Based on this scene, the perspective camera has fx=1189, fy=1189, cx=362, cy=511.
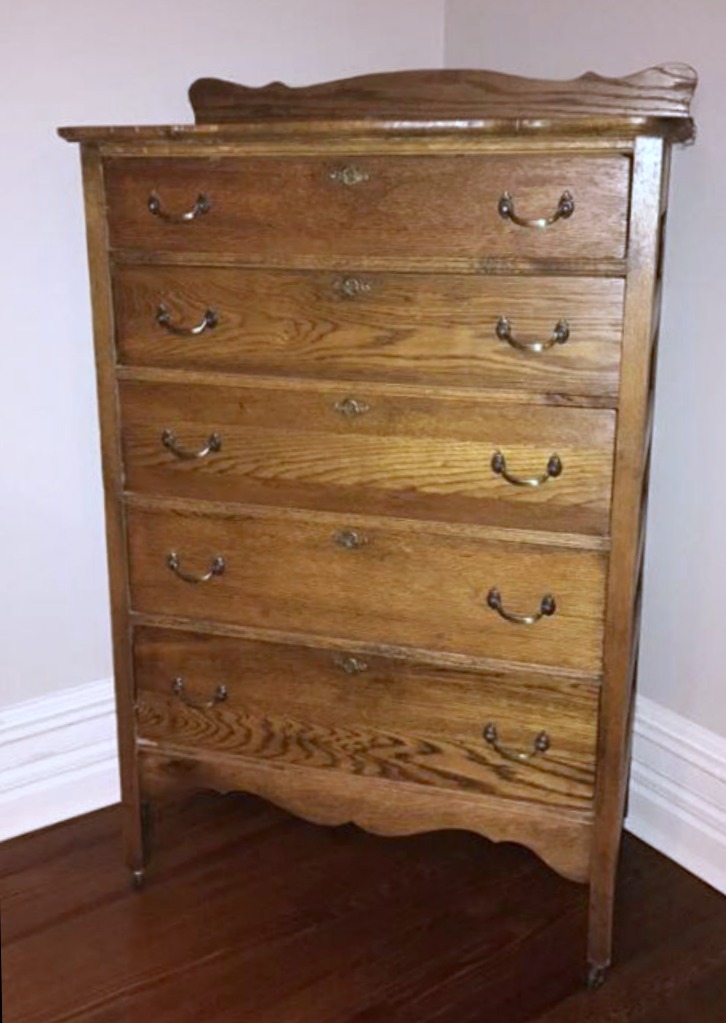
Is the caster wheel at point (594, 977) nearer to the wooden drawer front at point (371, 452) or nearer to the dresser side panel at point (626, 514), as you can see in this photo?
the dresser side panel at point (626, 514)

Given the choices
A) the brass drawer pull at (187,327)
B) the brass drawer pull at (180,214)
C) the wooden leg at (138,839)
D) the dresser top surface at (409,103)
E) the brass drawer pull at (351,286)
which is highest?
the dresser top surface at (409,103)

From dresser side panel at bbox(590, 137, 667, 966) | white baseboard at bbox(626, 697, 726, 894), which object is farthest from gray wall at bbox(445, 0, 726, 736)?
dresser side panel at bbox(590, 137, 667, 966)

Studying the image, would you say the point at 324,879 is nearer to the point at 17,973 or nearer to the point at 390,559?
the point at 17,973

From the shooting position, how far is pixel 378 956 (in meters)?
1.91

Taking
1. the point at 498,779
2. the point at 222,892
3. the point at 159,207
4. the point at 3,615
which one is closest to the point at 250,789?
the point at 222,892

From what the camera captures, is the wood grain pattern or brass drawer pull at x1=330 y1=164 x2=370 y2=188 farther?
the wood grain pattern

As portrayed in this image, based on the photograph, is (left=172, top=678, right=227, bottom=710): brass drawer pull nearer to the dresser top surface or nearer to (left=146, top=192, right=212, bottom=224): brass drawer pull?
(left=146, top=192, right=212, bottom=224): brass drawer pull

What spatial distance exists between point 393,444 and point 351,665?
1.20 feet

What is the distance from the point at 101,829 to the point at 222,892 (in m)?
0.34

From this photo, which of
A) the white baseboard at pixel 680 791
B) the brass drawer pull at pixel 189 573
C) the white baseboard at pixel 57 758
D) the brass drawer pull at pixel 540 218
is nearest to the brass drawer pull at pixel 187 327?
the brass drawer pull at pixel 189 573

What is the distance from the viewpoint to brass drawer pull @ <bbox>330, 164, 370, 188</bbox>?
1.62 m

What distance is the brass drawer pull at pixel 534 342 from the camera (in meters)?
1.60

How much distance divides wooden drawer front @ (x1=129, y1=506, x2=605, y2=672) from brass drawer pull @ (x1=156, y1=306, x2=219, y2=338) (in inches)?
11.2

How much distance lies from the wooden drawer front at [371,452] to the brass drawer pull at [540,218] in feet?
0.82
